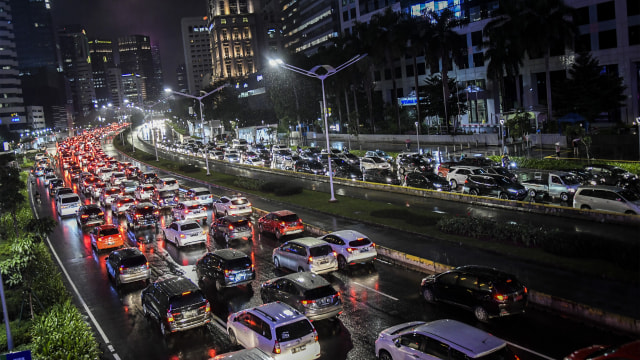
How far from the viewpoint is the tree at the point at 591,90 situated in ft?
183

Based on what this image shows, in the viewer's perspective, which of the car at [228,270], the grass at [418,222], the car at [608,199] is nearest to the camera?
the grass at [418,222]

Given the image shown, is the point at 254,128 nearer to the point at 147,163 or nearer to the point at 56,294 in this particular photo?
the point at 147,163

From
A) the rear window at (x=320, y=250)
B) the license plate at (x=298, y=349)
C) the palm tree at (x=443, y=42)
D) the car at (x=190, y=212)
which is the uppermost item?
the palm tree at (x=443, y=42)

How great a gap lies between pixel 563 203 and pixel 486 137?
35.9 metres

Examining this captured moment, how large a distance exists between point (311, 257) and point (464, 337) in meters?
9.94

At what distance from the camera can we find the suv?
16.1 m

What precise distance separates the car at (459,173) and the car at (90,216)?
25496 mm

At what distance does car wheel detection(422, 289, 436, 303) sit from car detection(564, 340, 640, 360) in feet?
19.7

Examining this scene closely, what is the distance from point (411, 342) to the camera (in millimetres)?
12242

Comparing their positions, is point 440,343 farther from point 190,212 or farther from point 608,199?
point 190,212

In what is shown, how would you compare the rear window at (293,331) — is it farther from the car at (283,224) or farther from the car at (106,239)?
the car at (106,239)

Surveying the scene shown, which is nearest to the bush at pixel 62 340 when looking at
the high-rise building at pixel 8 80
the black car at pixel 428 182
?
the black car at pixel 428 182

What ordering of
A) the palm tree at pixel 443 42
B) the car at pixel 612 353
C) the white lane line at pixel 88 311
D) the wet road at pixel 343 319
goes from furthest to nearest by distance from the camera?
the palm tree at pixel 443 42 < the white lane line at pixel 88 311 < the wet road at pixel 343 319 < the car at pixel 612 353

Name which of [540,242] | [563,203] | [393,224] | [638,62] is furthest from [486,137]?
[540,242]
